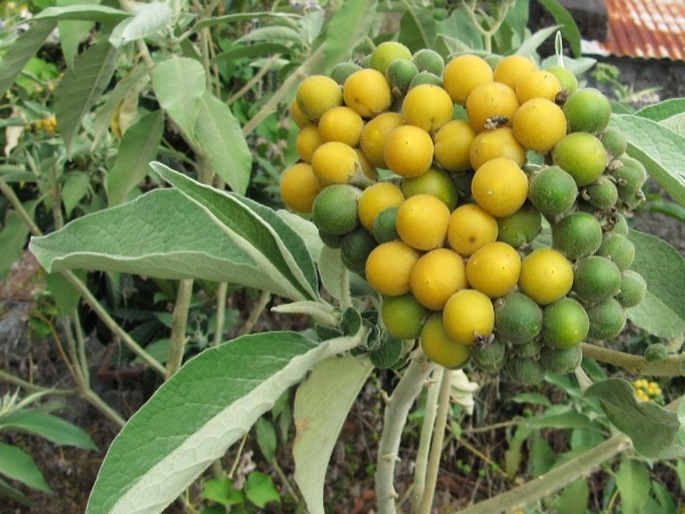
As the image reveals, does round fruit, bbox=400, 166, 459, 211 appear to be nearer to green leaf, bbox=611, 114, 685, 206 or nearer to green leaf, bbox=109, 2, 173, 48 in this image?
green leaf, bbox=611, 114, 685, 206

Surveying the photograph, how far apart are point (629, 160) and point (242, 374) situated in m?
0.27

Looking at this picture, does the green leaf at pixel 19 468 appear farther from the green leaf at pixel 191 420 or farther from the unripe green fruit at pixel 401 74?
the unripe green fruit at pixel 401 74

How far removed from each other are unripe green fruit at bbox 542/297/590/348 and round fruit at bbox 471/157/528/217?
0.06 meters

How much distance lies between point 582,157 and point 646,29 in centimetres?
392

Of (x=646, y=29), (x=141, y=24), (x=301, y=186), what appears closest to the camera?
(x=301, y=186)

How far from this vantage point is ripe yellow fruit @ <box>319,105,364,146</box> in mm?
455

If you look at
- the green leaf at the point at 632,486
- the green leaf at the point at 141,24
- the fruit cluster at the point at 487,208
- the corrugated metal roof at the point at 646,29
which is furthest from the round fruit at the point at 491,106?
the corrugated metal roof at the point at 646,29

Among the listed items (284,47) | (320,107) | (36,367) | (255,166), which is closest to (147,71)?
(284,47)

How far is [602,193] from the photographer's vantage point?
40 centimetres

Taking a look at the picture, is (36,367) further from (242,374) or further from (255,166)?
(242,374)

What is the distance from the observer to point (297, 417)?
0.53 metres

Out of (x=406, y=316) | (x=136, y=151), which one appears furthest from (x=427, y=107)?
(x=136, y=151)

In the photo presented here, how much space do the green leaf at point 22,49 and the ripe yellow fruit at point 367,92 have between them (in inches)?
17.2

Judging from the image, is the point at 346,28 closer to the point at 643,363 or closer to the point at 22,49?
the point at 22,49
